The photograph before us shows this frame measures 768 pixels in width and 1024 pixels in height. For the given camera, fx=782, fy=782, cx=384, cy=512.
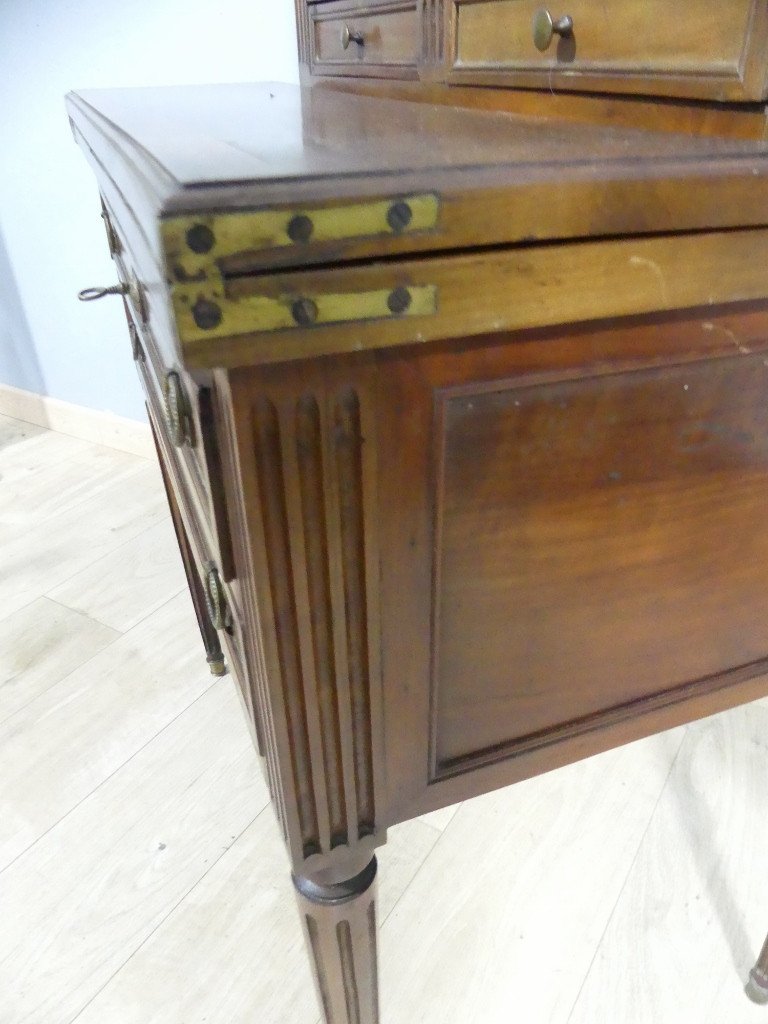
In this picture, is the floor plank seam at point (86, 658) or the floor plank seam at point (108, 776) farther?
the floor plank seam at point (86, 658)

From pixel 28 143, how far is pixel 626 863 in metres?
1.53

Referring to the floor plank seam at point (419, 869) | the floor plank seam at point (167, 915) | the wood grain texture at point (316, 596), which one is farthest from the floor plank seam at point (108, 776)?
the wood grain texture at point (316, 596)

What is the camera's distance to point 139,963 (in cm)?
78

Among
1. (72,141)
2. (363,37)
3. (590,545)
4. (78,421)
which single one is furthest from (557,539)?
(78,421)

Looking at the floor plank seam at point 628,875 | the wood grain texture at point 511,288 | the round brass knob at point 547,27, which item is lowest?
the floor plank seam at point 628,875

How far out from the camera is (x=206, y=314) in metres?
0.23

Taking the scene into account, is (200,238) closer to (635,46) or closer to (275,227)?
(275,227)

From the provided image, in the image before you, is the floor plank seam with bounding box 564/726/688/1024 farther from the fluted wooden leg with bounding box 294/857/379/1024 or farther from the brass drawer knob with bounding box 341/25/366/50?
the brass drawer knob with bounding box 341/25/366/50

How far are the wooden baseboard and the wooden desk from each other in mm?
1279

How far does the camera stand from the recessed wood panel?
318 mm

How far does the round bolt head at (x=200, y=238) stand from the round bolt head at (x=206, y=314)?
1 cm

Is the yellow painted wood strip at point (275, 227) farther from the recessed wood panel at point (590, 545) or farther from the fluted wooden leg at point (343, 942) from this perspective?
the fluted wooden leg at point (343, 942)

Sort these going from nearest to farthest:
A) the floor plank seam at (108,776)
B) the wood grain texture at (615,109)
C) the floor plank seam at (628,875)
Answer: the wood grain texture at (615,109)
the floor plank seam at (628,875)
the floor plank seam at (108,776)

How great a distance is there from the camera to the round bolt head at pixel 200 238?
8.8 inches
